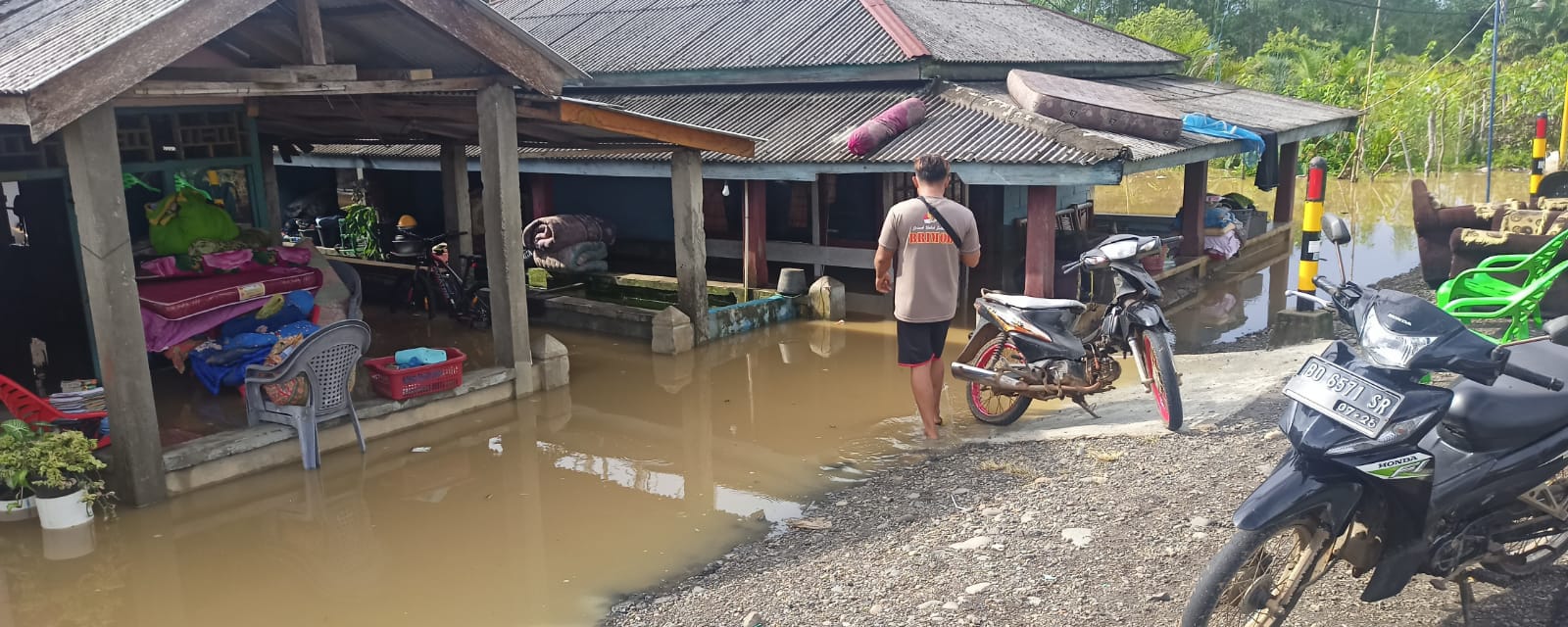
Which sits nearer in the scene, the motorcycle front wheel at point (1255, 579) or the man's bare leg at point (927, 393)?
the motorcycle front wheel at point (1255, 579)

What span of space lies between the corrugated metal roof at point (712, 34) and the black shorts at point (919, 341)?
22.8ft

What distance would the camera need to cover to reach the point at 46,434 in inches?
245

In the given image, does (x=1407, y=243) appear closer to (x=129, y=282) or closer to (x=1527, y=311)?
(x=1527, y=311)

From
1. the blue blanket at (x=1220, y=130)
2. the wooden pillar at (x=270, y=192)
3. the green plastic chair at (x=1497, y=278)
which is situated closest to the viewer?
the green plastic chair at (x=1497, y=278)

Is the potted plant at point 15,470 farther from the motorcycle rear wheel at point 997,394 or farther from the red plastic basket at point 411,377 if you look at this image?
the motorcycle rear wheel at point 997,394

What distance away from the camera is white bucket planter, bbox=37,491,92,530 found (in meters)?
6.18

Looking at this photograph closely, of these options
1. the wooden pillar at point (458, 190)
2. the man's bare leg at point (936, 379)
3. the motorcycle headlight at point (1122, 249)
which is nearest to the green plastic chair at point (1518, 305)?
the motorcycle headlight at point (1122, 249)

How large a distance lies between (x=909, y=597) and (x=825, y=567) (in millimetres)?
592

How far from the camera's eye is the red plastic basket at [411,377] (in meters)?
7.89

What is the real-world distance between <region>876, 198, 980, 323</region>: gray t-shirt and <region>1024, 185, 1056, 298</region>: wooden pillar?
4.33 meters

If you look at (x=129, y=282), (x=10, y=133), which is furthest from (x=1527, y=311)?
(x=10, y=133)

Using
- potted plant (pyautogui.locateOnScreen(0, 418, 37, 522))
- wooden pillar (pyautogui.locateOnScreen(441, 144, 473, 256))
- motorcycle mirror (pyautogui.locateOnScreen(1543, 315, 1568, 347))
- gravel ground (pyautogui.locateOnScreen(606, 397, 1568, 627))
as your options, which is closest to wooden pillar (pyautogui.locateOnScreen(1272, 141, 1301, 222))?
motorcycle mirror (pyautogui.locateOnScreen(1543, 315, 1568, 347))

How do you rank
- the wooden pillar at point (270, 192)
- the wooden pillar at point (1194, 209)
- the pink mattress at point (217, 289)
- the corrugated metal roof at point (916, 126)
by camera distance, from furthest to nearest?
the wooden pillar at point (1194, 209), the wooden pillar at point (270, 192), the corrugated metal roof at point (916, 126), the pink mattress at point (217, 289)

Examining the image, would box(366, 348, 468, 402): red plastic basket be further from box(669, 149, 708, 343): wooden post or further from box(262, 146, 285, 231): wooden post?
box(262, 146, 285, 231): wooden post
